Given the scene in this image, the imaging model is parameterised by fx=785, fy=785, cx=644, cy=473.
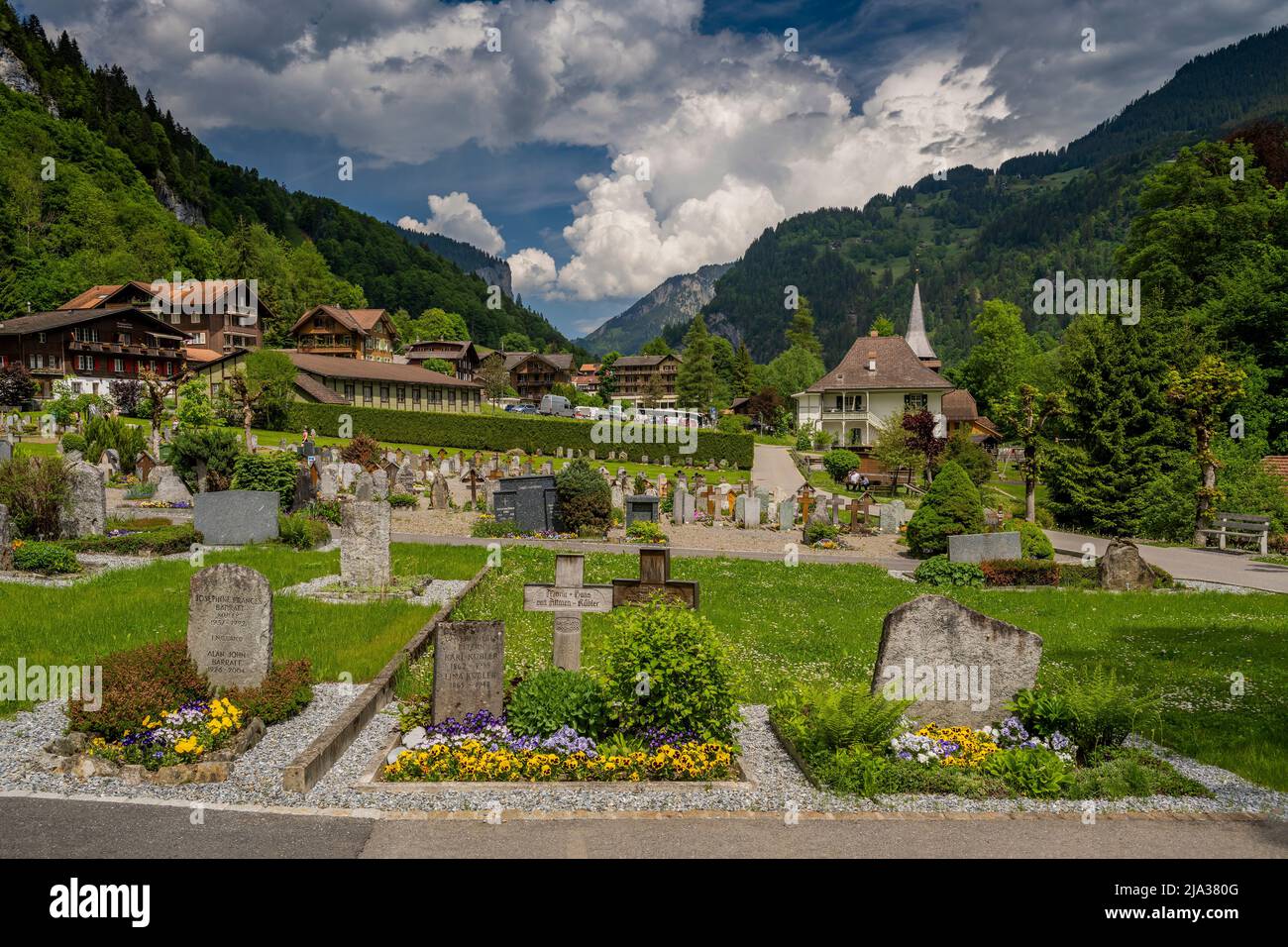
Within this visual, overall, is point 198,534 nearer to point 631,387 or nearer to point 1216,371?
point 1216,371

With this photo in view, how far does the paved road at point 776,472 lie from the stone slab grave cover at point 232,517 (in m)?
24.4

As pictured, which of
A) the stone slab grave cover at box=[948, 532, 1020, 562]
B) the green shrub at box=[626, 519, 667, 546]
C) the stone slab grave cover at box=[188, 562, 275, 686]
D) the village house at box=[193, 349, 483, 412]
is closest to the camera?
the stone slab grave cover at box=[188, 562, 275, 686]

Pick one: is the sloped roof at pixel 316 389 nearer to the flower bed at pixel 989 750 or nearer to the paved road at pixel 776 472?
the paved road at pixel 776 472

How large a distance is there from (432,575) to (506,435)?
40756 millimetres

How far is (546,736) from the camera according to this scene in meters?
7.89

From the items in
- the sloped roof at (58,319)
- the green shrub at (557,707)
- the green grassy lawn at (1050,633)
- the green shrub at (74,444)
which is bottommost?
the green grassy lawn at (1050,633)

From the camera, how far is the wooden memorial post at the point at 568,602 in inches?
369

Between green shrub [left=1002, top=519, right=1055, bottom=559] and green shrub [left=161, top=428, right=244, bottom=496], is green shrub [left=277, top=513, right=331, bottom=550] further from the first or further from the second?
green shrub [left=1002, top=519, right=1055, bottom=559]

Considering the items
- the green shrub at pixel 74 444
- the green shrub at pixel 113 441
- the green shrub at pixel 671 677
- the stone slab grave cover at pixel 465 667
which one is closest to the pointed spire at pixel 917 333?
the green shrub at pixel 113 441

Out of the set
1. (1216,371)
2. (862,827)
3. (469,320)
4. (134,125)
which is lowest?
(862,827)

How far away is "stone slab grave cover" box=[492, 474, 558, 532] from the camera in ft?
81.4

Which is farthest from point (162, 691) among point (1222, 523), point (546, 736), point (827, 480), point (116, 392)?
point (116, 392)

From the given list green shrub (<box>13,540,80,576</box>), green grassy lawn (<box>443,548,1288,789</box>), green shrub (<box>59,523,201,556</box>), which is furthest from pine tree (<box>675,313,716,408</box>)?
green shrub (<box>13,540,80,576</box>)

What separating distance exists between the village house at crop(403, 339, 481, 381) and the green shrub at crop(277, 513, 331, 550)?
83.5 m
